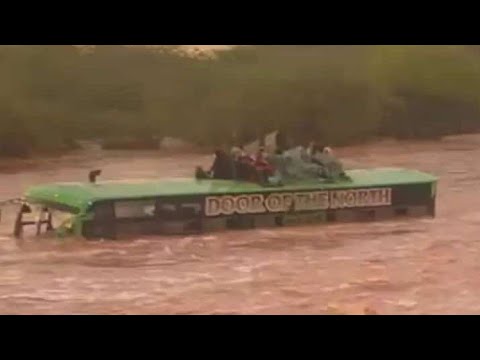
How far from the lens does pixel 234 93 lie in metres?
2.71

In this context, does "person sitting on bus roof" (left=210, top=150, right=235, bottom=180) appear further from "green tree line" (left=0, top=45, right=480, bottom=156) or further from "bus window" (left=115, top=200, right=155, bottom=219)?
"bus window" (left=115, top=200, right=155, bottom=219)

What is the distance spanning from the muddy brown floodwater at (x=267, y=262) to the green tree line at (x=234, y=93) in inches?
2.6

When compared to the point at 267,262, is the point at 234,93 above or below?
above

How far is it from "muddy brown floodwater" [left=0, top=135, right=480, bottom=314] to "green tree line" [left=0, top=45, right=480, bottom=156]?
67 mm

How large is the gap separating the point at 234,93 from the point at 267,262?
434 mm

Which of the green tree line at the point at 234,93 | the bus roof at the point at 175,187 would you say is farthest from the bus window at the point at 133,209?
the green tree line at the point at 234,93

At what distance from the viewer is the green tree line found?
2.65 metres

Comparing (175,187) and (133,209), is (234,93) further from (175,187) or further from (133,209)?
(133,209)

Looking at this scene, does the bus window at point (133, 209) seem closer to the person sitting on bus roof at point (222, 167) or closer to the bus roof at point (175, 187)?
the bus roof at point (175, 187)

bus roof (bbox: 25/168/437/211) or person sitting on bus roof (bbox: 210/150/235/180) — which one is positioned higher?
person sitting on bus roof (bbox: 210/150/235/180)

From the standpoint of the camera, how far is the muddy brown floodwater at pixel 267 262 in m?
2.65

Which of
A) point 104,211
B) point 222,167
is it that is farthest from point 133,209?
point 222,167

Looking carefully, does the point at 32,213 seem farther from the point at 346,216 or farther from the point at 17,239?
the point at 346,216

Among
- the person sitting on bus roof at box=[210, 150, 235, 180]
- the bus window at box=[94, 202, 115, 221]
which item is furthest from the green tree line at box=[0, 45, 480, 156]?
the bus window at box=[94, 202, 115, 221]
